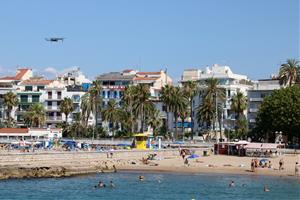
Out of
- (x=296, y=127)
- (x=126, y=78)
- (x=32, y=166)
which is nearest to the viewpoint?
(x=32, y=166)

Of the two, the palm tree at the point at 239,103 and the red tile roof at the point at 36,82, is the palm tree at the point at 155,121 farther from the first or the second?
the red tile roof at the point at 36,82

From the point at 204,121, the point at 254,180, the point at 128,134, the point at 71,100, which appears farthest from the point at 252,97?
the point at 254,180

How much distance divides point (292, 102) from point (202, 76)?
147ft

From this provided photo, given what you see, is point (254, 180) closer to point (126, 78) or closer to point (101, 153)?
point (101, 153)

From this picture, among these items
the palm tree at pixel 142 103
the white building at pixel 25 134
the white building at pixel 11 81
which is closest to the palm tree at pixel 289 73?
the palm tree at pixel 142 103

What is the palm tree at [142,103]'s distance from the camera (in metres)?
124

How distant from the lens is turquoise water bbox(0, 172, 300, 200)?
57.4m

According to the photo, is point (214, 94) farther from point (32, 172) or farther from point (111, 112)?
point (32, 172)

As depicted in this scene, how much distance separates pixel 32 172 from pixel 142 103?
57.0 m

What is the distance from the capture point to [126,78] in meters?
146

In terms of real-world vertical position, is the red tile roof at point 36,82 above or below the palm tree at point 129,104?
above

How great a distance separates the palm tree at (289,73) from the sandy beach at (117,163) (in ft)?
99.6

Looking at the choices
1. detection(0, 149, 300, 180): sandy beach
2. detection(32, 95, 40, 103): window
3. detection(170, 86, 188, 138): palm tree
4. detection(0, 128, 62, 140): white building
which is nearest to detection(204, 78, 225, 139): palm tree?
detection(170, 86, 188, 138): palm tree

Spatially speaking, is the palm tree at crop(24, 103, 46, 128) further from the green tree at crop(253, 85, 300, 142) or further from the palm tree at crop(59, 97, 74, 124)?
the green tree at crop(253, 85, 300, 142)
